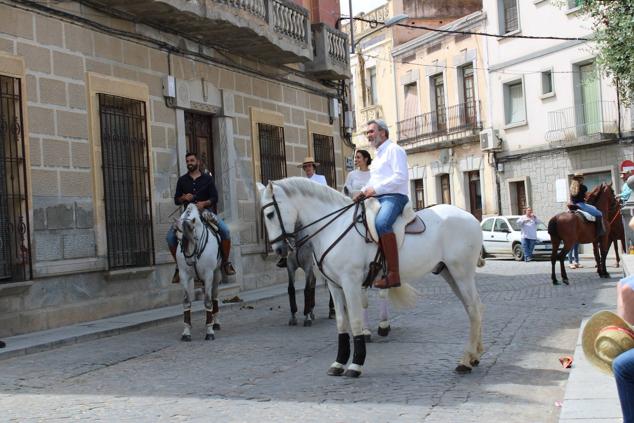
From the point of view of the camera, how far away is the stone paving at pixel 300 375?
6.27m

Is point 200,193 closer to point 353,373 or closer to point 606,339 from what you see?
point 353,373

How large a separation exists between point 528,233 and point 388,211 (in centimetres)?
1916

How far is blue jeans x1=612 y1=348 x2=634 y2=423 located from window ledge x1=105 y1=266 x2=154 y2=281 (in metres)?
9.90

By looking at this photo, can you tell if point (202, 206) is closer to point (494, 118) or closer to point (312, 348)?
point (312, 348)

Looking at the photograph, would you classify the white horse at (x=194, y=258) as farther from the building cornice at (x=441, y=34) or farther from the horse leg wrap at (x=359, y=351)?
the building cornice at (x=441, y=34)

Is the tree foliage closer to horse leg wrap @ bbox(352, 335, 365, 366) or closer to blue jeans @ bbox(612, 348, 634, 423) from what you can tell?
horse leg wrap @ bbox(352, 335, 365, 366)

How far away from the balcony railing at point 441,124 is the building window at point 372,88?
2.79 metres

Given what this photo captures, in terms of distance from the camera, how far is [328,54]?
20219 mm

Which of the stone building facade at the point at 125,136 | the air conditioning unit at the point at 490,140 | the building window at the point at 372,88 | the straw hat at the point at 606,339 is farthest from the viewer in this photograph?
the building window at the point at 372,88

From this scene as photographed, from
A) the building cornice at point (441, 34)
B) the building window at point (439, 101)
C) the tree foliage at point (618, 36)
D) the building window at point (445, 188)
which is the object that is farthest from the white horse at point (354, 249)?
the building window at point (445, 188)

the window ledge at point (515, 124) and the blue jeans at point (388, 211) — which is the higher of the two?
the window ledge at point (515, 124)

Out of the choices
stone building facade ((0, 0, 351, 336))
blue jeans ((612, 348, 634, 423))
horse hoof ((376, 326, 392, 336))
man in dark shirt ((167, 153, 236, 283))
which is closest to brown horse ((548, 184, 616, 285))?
stone building facade ((0, 0, 351, 336))

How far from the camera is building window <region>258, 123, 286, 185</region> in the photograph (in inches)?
712

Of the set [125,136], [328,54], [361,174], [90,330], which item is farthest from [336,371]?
[328,54]
